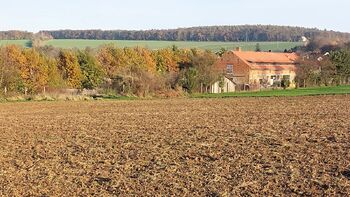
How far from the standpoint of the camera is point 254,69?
249 feet

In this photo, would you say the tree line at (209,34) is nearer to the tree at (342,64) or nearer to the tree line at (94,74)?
the tree at (342,64)

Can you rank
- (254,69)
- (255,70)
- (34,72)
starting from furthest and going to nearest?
(255,70), (254,69), (34,72)

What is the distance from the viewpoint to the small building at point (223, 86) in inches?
2543

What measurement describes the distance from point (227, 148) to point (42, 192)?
21.9 feet

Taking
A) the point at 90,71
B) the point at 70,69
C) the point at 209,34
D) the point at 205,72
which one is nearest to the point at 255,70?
the point at 205,72

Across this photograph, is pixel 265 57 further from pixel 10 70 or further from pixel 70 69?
pixel 10 70

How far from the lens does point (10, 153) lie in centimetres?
1642

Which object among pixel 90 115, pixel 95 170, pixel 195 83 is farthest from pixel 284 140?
pixel 195 83

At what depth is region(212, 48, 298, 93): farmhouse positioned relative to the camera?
7344 cm

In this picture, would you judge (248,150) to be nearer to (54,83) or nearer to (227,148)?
(227,148)

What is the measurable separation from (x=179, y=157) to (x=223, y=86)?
170ft

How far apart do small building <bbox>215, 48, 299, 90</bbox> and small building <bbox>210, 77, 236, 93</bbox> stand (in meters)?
1.75

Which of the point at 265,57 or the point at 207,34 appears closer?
the point at 265,57

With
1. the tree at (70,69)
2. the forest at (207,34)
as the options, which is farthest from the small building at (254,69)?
the forest at (207,34)
